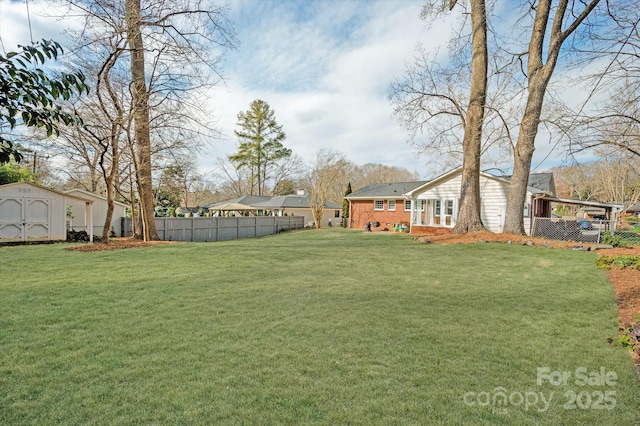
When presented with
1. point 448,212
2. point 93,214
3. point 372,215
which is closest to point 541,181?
point 448,212

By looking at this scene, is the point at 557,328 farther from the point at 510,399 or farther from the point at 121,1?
the point at 121,1

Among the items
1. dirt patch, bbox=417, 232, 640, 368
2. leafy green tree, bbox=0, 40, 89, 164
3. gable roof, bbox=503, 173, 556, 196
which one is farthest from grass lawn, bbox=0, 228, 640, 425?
gable roof, bbox=503, 173, 556, 196

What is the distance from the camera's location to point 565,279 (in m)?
6.51

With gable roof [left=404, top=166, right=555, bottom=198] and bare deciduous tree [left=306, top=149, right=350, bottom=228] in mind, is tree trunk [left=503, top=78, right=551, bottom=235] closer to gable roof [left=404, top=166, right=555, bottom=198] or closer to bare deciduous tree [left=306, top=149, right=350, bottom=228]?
gable roof [left=404, top=166, right=555, bottom=198]

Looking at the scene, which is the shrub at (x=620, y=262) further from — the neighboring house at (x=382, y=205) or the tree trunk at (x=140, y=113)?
the neighboring house at (x=382, y=205)

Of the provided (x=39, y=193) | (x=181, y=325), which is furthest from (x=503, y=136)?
(x=39, y=193)

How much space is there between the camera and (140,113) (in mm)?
Result: 11898

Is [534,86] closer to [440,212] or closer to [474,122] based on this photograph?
[474,122]

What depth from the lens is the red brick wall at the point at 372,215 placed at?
875 inches

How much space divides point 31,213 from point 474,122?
17.4 metres

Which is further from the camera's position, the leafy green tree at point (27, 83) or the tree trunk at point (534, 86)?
the tree trunk at point (534, 86)

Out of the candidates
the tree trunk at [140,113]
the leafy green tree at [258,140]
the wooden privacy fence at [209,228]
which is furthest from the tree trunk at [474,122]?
the leafy green tree at [258,140]

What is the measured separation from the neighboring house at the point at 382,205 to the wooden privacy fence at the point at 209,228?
6.42 m

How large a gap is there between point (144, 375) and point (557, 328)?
4609 mm
